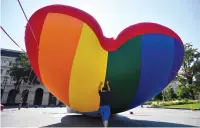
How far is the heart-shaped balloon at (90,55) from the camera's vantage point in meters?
4.15

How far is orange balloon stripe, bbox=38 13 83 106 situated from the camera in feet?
13.5

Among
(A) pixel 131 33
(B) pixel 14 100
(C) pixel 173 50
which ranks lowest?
(B) pixel 14 100

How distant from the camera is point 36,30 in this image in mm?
4426

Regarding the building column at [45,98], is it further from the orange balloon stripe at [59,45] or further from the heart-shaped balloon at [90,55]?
the orange balloon stripe at [59,45]

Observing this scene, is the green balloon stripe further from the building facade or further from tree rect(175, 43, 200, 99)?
the building facade

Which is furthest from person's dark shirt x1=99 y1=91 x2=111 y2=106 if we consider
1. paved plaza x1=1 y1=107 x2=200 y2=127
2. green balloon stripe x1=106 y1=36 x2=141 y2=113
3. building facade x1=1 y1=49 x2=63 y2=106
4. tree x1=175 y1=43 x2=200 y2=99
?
building facade x1=1 y1=49 x2=63 y2=106

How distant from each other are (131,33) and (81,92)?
7.53 ft

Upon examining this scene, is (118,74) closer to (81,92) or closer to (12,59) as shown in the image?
(81,92)

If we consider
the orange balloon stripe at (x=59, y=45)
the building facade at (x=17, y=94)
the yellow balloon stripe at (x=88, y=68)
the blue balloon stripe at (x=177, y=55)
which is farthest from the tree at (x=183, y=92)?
the orange balloon stripe at (x=59, y=45)

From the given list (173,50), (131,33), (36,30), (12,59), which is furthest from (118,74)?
(12,59)

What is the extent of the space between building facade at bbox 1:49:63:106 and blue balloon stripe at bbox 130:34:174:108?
32147mm

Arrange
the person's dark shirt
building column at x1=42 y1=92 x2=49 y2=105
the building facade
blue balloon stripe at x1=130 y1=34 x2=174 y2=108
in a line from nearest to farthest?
1. the person's dark shirt
2. blue balloon stripe at x1=130 y1=34 x2=174 y2=108
3. the building facade
4. building column at x1=42 y1=92 x2=49 y2=105

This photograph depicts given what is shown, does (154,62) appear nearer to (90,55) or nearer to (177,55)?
(177,55)

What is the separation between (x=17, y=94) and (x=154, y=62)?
35349 millimetres
